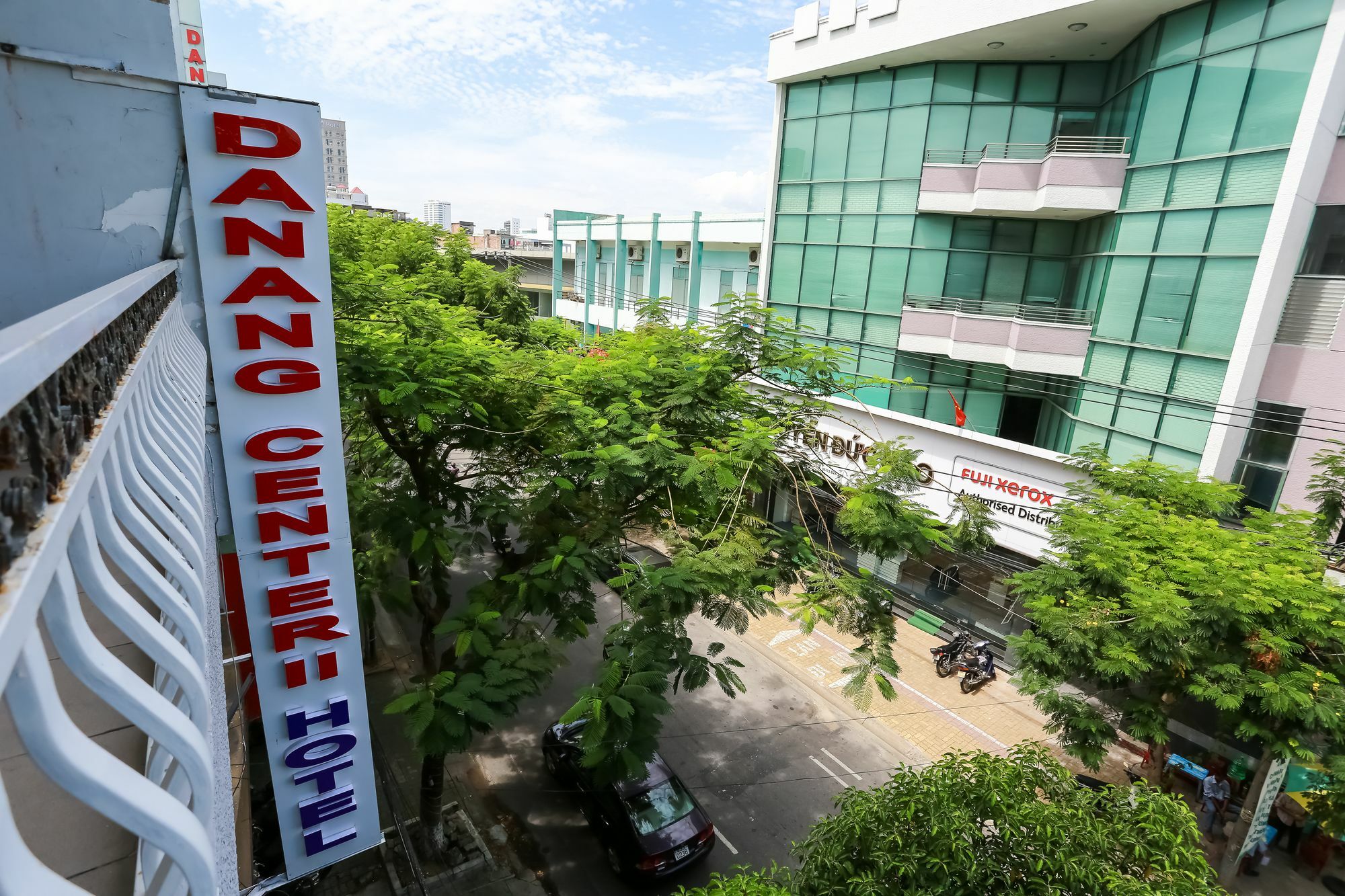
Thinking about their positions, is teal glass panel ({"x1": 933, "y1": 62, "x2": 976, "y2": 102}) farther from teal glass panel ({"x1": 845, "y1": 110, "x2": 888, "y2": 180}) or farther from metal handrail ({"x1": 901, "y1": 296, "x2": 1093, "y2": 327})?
metal handrail ({"x1": 901, "y1": 296, "x2": 1093, "y2": 327})

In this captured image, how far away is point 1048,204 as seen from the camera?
12.2 m

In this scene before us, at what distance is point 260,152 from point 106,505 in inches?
174

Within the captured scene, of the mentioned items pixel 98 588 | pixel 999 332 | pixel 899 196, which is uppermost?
pixel 899 196

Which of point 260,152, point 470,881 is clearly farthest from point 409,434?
point 470,881

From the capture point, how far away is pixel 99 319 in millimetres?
1565

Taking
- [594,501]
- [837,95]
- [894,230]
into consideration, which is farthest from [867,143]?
[594,501]

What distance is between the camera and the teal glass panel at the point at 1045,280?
44.7 ft

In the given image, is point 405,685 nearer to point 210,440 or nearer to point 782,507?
point 210,440

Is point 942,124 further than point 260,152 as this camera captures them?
Yes

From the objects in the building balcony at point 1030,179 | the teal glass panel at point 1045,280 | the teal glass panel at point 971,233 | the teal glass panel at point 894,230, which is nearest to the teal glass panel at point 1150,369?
the teal glass panel at point 1045,280

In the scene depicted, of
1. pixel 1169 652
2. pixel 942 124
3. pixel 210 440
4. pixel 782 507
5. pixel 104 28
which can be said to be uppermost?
pixel 942 124

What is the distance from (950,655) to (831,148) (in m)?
11.1

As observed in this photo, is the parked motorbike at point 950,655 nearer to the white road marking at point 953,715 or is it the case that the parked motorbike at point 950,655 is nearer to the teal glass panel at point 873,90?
the white road marking at point 953,715

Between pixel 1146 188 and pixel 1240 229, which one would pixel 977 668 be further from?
pixel 1146 188
